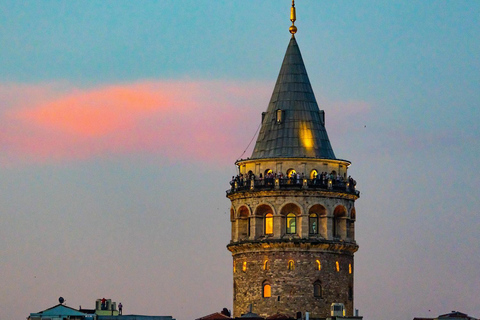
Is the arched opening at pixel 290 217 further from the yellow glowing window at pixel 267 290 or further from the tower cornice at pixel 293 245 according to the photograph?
the yellow glowing window at pixel 267 290

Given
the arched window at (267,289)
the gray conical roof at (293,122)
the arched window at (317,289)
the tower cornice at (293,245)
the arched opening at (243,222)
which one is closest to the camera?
the tower cornice at (293,245)

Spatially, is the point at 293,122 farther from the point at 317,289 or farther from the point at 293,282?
the point at 317,289

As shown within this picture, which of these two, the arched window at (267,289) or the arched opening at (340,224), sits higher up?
the arched opening at (340,224)

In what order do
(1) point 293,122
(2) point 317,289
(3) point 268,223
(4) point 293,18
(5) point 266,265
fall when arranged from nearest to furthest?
(2) point 317,289 < (5) point 266,265 < (3) point 268,223 < (1) point 293,122 < (4) point 293,18

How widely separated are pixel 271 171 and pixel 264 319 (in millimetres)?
12015

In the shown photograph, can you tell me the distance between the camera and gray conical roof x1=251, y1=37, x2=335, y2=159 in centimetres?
14250

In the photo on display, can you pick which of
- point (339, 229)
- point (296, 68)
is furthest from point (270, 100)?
point (339, 229)

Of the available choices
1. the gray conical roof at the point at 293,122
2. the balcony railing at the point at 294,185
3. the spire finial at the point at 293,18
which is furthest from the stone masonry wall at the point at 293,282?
the spire finial at the point at 293,18

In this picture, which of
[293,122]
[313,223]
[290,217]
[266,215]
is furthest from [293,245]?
[293,122]

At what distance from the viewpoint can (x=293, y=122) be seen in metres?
144

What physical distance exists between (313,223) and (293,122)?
8.40m

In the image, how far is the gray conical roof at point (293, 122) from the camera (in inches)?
5610

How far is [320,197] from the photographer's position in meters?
141

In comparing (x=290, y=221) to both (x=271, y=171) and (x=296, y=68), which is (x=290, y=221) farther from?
(x=296, y=68)
